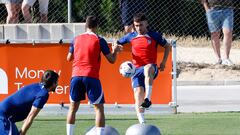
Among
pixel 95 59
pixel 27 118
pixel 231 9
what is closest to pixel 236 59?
pixel 231 9

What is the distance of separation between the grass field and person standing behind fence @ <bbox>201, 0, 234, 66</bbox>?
14.8 ft

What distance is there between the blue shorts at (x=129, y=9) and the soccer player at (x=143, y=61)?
14.0ft

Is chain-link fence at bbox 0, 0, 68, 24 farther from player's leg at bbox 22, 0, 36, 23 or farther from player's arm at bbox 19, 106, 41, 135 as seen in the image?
player's arm at bbox 19, 106, 41, 135

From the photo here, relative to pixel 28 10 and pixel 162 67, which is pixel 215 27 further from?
pixel 162 67

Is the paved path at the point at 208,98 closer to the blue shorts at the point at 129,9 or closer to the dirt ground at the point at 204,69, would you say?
the dirt ground at the point at 204,69

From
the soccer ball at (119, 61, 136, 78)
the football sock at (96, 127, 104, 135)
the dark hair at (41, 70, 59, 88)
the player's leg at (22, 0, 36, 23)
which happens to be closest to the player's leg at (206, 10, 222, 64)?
the player's leg at (22, 0, 36, 23)

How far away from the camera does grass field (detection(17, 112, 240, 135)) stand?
1402 cm

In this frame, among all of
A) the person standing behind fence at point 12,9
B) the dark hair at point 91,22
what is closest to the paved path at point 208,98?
the person standing behind fence at point 12,9

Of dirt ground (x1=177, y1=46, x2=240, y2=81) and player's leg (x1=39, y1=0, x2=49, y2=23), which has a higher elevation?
player's leg (x1=39, y1=0, x2=49, y2=23)

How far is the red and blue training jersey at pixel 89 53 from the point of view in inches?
511

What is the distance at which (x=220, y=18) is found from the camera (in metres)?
20.8

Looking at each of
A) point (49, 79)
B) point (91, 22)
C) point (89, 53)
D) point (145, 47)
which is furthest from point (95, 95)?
point (145, 47)

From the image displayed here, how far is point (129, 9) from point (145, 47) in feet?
15.7

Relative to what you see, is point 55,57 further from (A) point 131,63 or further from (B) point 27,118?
(B) point 27,118
